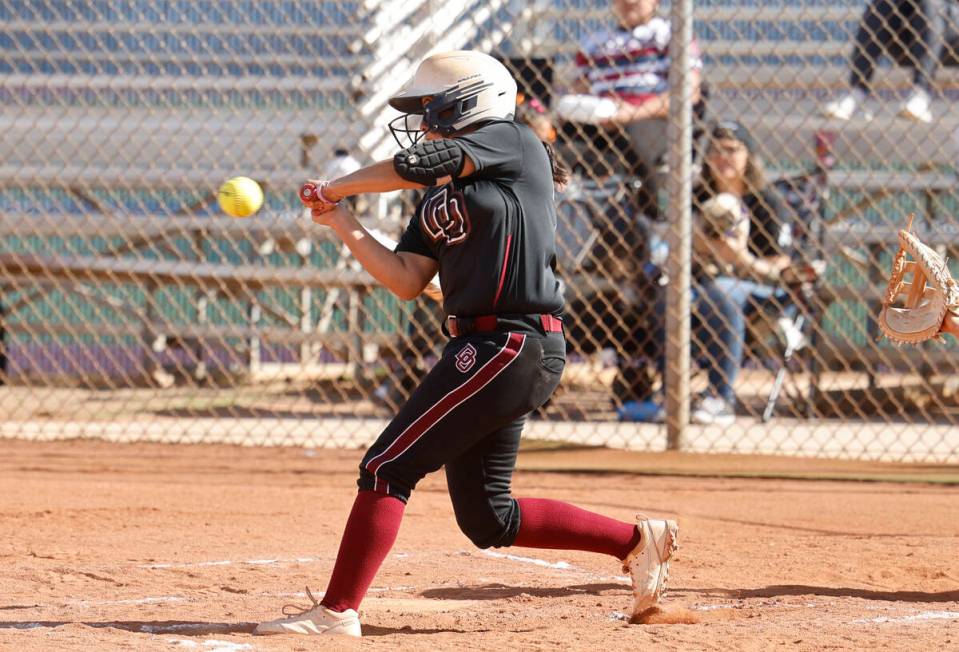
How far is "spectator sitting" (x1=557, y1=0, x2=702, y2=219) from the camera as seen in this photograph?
A: 8680mm

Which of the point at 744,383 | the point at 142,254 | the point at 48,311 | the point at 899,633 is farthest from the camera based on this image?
the point at 48,311

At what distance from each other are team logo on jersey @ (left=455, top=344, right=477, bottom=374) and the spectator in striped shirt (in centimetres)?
533

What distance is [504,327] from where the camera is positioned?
11.8 ft

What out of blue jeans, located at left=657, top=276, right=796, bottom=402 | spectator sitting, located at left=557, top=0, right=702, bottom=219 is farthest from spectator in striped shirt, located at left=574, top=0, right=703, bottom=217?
blue jeans, located at left=657, top=276, right=796, bottom=402

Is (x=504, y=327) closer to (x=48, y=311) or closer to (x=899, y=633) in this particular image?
(x=899, y=633)

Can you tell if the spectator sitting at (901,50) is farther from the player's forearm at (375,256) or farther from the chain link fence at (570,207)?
the player's forearm at (375,256)

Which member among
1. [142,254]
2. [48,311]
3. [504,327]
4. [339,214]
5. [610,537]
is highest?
[339,214]

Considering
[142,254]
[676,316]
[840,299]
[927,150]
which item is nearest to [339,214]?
[676,316]

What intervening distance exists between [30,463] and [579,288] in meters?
3.82

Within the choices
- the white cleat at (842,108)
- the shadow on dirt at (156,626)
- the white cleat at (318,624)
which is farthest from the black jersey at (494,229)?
the white cleat at (842,108)

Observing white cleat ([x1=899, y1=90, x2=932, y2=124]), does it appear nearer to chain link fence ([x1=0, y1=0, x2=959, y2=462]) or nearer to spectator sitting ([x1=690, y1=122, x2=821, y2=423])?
chain link fence ([x1=0, y1=0, x2=959, y2=462])

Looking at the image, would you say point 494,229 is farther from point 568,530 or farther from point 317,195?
point 568,530

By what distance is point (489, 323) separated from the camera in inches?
142

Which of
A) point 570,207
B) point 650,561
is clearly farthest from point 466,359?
point 570,207
